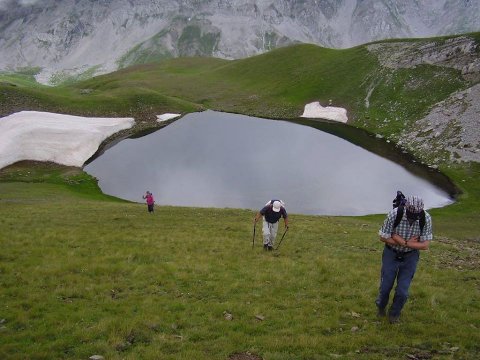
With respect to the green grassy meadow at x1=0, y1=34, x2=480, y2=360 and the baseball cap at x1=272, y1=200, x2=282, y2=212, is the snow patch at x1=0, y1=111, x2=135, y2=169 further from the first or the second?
the baseball cap at x1=272, y1=200, x2=282, y2=212

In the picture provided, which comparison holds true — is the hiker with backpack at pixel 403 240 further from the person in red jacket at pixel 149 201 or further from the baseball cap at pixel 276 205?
the person in red jacket at pixel 149 201

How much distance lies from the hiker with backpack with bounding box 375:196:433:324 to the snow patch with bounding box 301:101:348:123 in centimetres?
7935

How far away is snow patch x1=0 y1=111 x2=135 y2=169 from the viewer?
6391 cm

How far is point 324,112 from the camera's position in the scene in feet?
313

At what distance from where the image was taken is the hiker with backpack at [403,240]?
40.6 feet

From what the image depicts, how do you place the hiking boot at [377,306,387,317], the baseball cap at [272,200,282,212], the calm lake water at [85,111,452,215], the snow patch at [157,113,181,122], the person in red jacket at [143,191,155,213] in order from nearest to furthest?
the hiking boot at [377,306,387,317]
the baseball cap at [272,200,282,212]
the person in red jacket at [143,191,155,213]
the calm lake water at [85,111,452,215]
the snow patch at [157,113,181,122]

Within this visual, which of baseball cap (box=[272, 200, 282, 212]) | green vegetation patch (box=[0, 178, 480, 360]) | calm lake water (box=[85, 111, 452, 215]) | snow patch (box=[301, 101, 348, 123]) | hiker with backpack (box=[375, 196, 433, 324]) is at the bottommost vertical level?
green vegetation patch (box=[0, 178, 480, 360])

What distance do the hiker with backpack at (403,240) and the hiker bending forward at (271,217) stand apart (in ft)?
28.9

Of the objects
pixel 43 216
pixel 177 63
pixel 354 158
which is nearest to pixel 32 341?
pixel 43 216

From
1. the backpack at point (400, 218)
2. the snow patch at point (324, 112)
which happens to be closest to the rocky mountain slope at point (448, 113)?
the snow patch at point (324, 112)

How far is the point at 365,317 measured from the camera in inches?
551

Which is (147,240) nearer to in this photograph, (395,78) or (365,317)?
(365,317)

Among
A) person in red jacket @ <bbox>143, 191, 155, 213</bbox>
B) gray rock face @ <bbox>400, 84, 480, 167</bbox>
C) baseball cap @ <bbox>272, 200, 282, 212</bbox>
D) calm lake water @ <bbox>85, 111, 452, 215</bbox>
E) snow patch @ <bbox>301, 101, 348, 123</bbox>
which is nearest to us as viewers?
baseball cap @ <bbox>272, 200, 282, 212</bbox>

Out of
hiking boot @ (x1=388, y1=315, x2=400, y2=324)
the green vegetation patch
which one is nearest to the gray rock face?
the green vegetation patch
